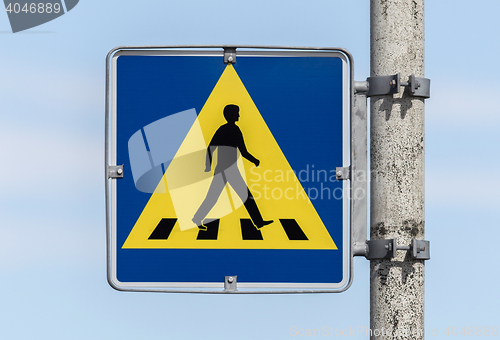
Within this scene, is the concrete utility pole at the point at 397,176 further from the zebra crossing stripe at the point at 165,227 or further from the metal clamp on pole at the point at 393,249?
the zebra crossing stripe at the point at 165,227

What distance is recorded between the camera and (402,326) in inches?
114

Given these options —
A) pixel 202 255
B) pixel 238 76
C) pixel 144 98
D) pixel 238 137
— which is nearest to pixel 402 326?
pixel 202 255

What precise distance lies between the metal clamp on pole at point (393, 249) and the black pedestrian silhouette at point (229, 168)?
1.95 feet

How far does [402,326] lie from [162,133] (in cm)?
166

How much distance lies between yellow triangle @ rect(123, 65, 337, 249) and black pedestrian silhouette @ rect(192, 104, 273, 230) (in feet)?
0.08

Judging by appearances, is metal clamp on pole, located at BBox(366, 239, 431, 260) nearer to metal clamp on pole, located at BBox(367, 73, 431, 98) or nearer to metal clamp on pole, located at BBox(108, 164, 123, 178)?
metal clamp on pole, located at BBox(367, 73, 431, 98)

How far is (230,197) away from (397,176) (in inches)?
35.8

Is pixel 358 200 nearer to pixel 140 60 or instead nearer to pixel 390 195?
pixel 390 195

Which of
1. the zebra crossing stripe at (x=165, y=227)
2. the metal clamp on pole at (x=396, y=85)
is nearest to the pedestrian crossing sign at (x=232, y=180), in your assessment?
the zebra crossing stripe at (x=165, y=227)

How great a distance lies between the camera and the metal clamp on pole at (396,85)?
115 inches

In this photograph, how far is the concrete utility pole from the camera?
2.92m

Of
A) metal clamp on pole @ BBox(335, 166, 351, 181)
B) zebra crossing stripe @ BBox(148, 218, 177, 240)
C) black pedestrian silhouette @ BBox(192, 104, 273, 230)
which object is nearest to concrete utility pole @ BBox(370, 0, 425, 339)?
metal clamp on pole @ BBox(335, 166, 351, 181)

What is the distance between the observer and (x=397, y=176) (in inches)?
115

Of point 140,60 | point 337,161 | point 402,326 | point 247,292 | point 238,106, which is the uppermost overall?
point 140,60
